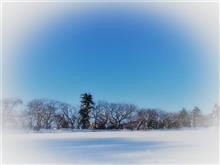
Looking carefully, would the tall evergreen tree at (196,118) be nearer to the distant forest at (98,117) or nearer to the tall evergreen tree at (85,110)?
the distant forest at (98,117)

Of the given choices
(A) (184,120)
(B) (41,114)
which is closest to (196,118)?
(A) (184,120)

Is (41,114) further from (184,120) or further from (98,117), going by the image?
(184,120)

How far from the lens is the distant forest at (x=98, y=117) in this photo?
613 inches

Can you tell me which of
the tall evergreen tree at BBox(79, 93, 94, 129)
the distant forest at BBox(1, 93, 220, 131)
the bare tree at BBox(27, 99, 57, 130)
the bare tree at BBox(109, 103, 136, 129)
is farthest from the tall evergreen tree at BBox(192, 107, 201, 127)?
the bare tree at BBox(27, 99, 57, 130)

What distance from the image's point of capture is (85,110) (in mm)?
17859

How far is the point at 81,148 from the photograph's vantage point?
33.4 ft

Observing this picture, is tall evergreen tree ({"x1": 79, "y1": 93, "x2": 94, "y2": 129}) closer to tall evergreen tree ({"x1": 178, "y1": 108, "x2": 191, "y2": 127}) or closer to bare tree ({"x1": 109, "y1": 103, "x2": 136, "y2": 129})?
bare tree ({"x1": 109, "y1": 103, "x2": 136, "y2": 129})

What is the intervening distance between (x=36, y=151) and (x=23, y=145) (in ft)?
3.95

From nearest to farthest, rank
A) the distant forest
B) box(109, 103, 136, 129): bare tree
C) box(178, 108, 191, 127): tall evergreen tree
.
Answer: the distant forest < box(178, 108, 191, 127): tall evergreen tree < box(109, 103, 136, 129): bare tree

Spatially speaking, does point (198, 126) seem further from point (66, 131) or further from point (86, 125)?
point (66, 131)

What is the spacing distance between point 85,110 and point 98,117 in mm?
3041

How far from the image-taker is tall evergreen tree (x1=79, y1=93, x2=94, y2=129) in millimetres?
15828

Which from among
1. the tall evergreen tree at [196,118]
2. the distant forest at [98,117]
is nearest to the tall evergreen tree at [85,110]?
the distant forest at [98,117]

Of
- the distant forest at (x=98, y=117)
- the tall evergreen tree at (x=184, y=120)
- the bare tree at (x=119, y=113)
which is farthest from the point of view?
the bare tree at (x=119, y=113)
